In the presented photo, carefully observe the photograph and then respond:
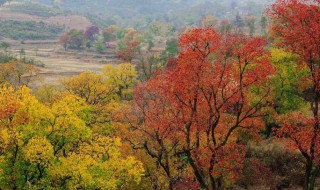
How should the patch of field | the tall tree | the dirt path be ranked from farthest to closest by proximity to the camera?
the patch of field < the dirt path < the tall tree

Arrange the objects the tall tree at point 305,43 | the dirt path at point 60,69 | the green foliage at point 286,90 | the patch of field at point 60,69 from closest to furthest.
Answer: the tall tree at point 305,43 → the green foliage at point 286,90 → the dirt path at point 60,69 → the patch of field at point 60,69

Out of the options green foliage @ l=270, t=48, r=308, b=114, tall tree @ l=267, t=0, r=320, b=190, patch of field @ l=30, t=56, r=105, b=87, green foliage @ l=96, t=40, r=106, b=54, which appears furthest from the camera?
green foliage @ l=96, t=40, r=106, b=54

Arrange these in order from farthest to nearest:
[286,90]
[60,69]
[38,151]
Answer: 1. [60,69]
2. [286,90]
3. [38,151]

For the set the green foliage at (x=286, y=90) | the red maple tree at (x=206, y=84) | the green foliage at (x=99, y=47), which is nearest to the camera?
the red maple tree at (x=206, y=84)

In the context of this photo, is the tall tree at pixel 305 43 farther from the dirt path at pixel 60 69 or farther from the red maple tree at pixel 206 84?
the dirt path at pixel 60 69

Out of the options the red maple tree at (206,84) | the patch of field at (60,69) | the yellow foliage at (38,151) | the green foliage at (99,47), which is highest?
the red maple tree at (206,84)

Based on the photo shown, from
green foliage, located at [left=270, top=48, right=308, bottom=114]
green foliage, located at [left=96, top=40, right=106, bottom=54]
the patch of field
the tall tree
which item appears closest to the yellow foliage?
the tall tree

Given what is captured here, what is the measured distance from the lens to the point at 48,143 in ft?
90.0

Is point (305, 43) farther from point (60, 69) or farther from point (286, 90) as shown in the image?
point (60, 69)

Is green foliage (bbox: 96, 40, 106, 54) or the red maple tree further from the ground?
the red maple tree

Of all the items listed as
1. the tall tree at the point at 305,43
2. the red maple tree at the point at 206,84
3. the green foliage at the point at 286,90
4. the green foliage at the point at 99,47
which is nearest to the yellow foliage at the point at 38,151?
the red maple tree at the point at 206,84

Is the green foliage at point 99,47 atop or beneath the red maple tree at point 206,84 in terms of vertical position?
beneath

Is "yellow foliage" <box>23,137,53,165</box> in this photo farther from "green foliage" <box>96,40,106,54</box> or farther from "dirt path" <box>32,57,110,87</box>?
"green foliage" <box>96,40,106,54</box>

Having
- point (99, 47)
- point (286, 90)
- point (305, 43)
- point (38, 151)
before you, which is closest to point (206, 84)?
point (305, 43)
